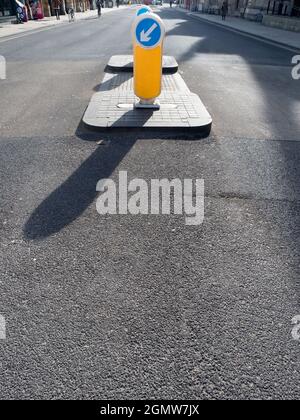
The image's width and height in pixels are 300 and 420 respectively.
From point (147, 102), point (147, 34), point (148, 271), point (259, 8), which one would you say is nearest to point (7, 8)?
point (259, 8)

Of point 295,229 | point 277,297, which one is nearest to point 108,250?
point 277,297

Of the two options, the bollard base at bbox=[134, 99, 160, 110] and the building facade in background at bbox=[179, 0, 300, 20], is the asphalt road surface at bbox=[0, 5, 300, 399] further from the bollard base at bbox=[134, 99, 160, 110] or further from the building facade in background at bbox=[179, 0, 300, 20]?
the building facade in background at bbox=[179, 0, 300, 20]

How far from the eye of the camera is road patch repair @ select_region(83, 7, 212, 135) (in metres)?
5.12

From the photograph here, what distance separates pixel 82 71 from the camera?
980 cm

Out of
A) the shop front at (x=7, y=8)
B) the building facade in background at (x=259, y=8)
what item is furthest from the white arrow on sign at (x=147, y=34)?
the shop front at (x=7, y=8)

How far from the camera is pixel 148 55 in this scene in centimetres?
534

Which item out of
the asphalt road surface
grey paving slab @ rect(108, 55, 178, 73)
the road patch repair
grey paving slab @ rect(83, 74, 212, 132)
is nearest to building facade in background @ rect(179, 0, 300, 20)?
grey paving slab @ rect(108, 55, 178, 73)

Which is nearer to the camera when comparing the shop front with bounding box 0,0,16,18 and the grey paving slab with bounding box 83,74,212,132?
the grey paving slab with bounding box 83,74,212,132

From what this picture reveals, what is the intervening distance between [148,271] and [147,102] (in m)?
4.18

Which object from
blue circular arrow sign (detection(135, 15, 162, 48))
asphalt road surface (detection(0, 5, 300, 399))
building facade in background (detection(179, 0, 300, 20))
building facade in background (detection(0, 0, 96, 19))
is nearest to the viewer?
asphalt road surface (detection(0, 5, 300, 399))

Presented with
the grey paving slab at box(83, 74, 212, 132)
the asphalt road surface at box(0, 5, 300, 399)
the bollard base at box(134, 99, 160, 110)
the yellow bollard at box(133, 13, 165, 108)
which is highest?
the yellow bollard at box(133, 13, 165, 108)

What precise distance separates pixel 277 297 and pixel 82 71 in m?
9.49

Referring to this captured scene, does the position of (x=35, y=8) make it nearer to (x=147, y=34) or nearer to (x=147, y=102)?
(x=147, y=102)

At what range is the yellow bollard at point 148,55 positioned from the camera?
16.4 ft
